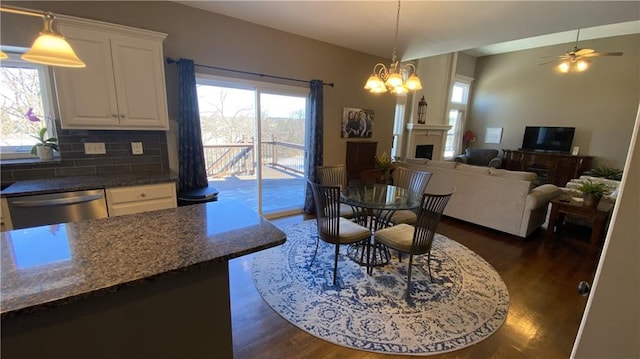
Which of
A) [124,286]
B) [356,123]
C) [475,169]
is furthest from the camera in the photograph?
[356,123]

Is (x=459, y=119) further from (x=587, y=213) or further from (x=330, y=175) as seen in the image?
(x=330, y=175)

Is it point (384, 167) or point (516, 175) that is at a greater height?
point (516, 175)

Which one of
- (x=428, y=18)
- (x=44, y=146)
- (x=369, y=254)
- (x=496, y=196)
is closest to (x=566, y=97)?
(x=496, y=196)

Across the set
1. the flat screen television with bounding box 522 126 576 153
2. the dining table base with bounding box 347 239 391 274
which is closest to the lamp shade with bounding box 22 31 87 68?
the dining table base with bounding box 347 239 391 274

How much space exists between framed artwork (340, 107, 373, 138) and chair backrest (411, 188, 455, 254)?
2.55 m

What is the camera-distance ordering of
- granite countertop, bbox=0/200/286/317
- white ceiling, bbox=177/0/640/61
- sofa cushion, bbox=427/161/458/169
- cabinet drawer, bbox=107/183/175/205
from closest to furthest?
granite countertop, bbox=0/200/286/317 < cabinet drawer, bbox=107/183/175/205 < white ceiling, bbox=177/0/640/61 < sofa cushion, bbox=427/161/458/169

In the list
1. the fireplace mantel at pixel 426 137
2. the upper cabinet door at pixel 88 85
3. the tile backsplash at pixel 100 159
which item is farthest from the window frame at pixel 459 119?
the upper cabinet door at pixel 88 85

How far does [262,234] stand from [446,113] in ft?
23.7

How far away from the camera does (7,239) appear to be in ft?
3.69

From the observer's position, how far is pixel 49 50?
1169 millimetres

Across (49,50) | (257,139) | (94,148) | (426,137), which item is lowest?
(94,148)

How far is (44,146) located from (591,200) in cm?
590

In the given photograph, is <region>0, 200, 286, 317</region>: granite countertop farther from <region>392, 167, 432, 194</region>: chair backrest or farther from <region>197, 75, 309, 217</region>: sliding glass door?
<region>392, 167, 432, 194</region>: chair backrest

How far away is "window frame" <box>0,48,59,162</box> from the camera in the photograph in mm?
2412
